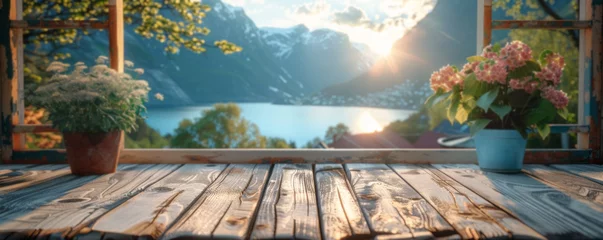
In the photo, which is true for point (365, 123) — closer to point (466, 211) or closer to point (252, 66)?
point (252, 66)

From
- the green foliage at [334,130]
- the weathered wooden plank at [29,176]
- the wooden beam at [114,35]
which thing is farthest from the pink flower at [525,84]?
the green foliage at [334,130]

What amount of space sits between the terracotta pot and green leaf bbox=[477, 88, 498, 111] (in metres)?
1.74

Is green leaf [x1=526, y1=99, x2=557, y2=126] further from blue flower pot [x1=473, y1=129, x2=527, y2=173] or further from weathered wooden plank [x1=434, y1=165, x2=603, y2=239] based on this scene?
weathered wooden plank [x1=434, y1=165, x2=603, y2=239]

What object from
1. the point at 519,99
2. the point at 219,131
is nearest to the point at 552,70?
the point at 519,99

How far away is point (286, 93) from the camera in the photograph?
74.1m

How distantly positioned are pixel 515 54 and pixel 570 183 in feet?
2.13

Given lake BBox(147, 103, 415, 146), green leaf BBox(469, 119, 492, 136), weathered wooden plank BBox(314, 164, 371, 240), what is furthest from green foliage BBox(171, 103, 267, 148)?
weathered wooden plank BBox(314, 164, 371, 240)

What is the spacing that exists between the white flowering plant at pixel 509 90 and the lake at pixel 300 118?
54008 mm

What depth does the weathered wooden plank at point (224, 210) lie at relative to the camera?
118cm

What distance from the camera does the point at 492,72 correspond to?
89.8 inches

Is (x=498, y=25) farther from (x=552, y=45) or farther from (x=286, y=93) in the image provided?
(x=286, y=93)

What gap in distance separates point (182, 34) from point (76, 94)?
5780 mm

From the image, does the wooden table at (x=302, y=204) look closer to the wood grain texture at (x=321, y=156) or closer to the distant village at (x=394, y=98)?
the wood grain texture at (x=321, y=156)

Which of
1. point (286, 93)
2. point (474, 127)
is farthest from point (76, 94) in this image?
point (286, 93)
